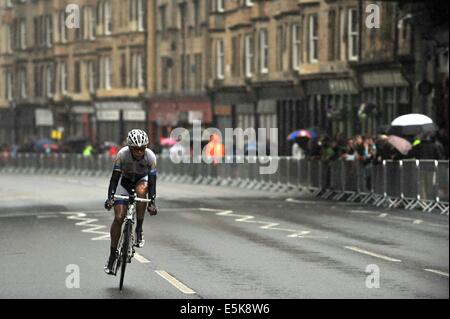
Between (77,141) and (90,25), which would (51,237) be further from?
(90,25)

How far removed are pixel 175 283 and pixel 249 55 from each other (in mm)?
53673

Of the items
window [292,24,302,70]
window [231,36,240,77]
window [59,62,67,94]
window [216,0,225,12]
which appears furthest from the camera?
window [59,62,67,94]

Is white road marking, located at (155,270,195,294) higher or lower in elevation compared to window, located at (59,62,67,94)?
lower

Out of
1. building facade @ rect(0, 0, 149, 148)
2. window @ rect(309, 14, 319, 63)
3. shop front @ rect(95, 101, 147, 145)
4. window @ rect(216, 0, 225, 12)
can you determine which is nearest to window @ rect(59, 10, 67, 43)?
building facade @ rect(0, 0, 149, 148)

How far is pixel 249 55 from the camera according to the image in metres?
70.1

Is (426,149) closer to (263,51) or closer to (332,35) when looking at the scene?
(332,35)

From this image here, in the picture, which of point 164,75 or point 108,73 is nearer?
point 164,75

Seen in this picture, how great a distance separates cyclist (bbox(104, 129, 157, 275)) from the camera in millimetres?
16672

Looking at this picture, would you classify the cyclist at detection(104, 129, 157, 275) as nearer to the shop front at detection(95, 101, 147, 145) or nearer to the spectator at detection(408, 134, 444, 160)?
the spectator at detection(408, 134, 444, 160)

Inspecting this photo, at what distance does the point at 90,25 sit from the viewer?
3716 inches

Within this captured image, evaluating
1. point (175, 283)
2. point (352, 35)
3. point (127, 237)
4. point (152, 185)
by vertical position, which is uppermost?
point (352, 35)

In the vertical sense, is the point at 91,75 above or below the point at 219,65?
below

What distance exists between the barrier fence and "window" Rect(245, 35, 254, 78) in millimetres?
12527

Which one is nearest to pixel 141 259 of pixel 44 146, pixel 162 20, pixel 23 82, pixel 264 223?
pixel 264 223
